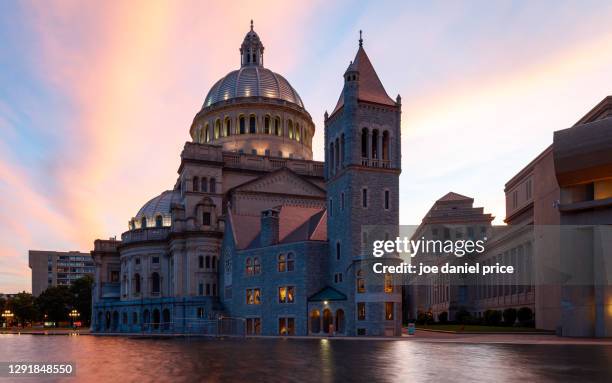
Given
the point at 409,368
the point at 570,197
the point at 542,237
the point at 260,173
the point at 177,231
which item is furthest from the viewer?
the point at 260,173

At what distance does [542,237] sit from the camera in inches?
2480

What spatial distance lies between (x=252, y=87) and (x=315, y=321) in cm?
5961

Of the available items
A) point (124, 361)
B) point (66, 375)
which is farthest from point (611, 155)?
point (66, 375)

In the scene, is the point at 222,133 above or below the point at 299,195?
above

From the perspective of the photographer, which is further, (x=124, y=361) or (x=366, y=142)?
(x=366, y=142)

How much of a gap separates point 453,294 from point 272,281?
198 feet

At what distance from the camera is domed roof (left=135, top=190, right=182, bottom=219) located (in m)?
100

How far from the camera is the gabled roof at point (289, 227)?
233 ft

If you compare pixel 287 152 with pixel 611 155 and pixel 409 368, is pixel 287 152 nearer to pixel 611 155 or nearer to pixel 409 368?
pixel 611 155

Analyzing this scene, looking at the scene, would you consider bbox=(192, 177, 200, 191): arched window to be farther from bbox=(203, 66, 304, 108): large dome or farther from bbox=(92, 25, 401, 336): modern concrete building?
bbox=(203, 66, 304, 108): large dome

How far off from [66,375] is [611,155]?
1719 inches

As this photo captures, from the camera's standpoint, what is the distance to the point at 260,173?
99938 mm

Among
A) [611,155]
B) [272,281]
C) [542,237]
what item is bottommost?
[272,281]

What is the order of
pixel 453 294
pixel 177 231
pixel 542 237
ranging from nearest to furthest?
pixel 542 237 → pixel 177 231 → pixel 453 294
